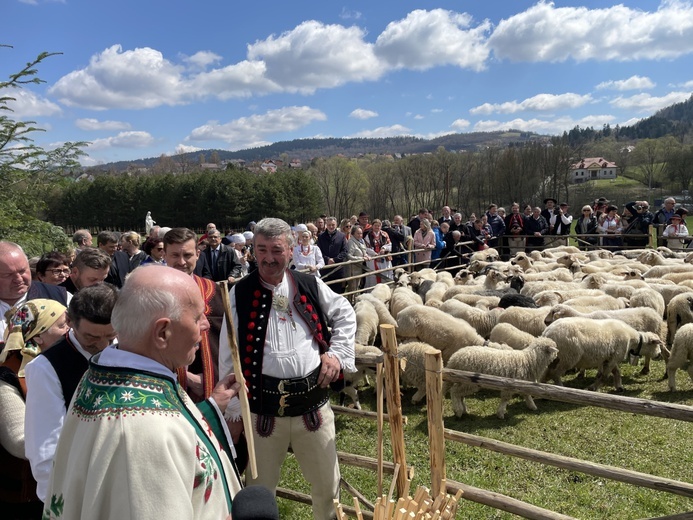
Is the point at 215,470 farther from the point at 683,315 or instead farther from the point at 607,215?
the point at 607,215

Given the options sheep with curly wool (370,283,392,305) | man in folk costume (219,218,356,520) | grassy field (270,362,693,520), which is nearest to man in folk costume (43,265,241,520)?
man in folk costume (219,218,356,520)

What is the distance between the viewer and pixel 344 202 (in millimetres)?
67625

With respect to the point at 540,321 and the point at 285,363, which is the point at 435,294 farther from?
the point at 285,363

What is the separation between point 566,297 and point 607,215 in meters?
8.85

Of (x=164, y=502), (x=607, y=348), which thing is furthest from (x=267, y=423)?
(x=607, y=348)

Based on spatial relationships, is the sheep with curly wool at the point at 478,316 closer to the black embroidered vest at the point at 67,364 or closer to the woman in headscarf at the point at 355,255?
the woman in headscarf at the point at 355,255

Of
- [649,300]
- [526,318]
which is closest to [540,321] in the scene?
[526,318]

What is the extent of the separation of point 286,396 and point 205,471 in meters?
1.46

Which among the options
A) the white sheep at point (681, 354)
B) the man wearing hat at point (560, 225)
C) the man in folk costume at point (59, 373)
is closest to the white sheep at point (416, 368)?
the white sheep at point (681, 354)

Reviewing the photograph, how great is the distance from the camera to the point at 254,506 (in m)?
1.43

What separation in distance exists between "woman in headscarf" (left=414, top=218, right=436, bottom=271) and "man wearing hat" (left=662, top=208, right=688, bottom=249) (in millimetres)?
7030

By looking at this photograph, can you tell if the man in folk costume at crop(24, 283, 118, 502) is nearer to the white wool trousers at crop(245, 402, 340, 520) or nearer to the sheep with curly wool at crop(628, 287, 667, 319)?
the white wool trousers at crop(245, 402, 340, 520)

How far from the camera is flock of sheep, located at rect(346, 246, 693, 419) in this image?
666 cm

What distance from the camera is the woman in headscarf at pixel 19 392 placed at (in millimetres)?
2301
